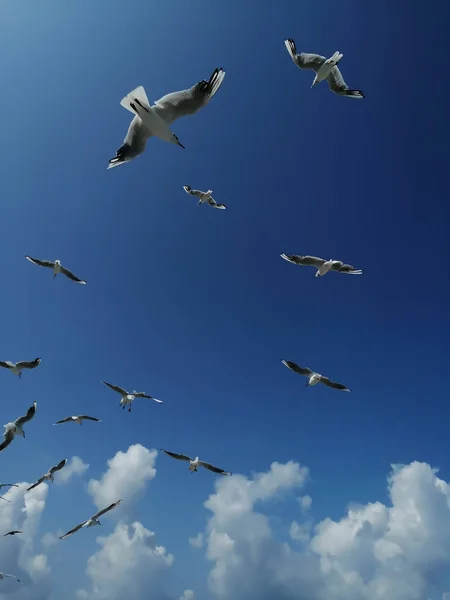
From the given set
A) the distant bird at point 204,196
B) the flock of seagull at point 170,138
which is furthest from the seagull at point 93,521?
the distant bird at point 204,196

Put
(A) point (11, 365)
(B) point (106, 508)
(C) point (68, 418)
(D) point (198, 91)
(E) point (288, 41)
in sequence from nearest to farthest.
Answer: (D) point (198, 91) < (E) point (288, 41) < (A) point (11, 365) < (B) point (106, 508) < (C) point (68, 418)

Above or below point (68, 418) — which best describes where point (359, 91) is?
above

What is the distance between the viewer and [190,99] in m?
12.8

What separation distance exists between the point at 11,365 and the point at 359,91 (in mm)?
26254

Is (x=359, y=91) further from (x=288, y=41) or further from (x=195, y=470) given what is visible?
(x=195, y=470)

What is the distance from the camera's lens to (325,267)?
2858 centimetres

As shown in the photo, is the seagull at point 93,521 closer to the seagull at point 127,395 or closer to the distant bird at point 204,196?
the seagull at point 127,395

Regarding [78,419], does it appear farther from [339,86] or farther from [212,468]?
[339,86]

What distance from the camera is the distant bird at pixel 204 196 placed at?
114 feet

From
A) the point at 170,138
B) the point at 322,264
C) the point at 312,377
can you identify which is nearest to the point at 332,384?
the point at 312,377

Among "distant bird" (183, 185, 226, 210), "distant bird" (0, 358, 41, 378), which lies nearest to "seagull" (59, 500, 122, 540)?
"distant bird" (0, 358, 41, 378)

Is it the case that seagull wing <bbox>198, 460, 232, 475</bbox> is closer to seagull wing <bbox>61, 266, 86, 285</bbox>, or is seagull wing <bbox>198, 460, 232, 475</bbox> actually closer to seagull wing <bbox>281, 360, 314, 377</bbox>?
seagull wing <bbox>281, 360, 314, 377</bbox>

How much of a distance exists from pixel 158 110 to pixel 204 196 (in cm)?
2256

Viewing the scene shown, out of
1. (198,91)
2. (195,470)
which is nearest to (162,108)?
(198,91)
